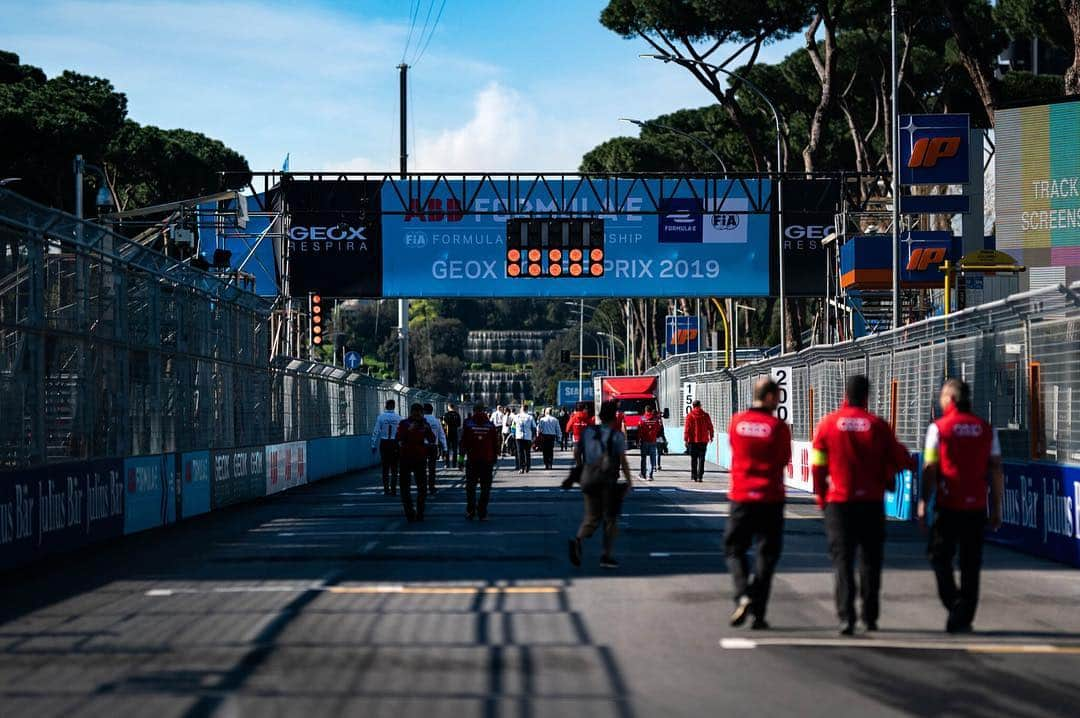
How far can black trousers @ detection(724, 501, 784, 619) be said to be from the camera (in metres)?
11.1

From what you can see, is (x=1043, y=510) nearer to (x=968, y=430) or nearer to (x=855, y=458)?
(x=968, y=430)

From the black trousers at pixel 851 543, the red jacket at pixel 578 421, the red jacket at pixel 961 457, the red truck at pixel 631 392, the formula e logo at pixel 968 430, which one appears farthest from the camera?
the red truck at pixel 631 392

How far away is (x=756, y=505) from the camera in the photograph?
11297 millimetres

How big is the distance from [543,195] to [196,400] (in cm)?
2126

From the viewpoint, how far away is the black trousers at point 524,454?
139ft

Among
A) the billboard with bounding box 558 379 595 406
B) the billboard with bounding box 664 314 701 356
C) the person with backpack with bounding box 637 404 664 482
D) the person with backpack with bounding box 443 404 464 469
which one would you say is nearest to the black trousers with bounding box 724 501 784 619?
the person with backpack with bounding box 637 404 664 482

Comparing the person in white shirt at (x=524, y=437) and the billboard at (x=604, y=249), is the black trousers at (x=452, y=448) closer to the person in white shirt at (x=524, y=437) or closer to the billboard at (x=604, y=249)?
the person in white shirt at (x=524, y=437)

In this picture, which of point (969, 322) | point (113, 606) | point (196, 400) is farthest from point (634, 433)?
point (113, 606)

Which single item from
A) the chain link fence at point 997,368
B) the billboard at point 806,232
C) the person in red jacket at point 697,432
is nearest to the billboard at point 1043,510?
the chain link fence at point 997,368

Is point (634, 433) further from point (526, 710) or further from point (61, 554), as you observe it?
point (526, 710)

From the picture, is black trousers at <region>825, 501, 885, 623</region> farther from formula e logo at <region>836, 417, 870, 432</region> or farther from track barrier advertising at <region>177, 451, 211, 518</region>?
track barrier advertising at <region>177, 451, 211, 518</region>

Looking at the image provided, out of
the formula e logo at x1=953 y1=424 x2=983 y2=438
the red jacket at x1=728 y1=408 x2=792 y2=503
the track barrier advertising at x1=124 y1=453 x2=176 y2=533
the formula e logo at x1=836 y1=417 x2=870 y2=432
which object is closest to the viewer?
the formula e logo at x1=836 y1=417 x2=870 y2=432

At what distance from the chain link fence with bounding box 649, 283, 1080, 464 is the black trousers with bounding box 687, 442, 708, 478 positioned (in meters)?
4.15

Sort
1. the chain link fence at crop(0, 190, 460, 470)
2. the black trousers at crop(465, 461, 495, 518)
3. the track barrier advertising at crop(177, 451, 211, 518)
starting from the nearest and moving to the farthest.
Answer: the chain link fence at crop(0, 190, 460, 470) → the black trousers at crop(465, 461, 495, 518) → the track barrier advertising at crop(177, 451, 211, 518)
